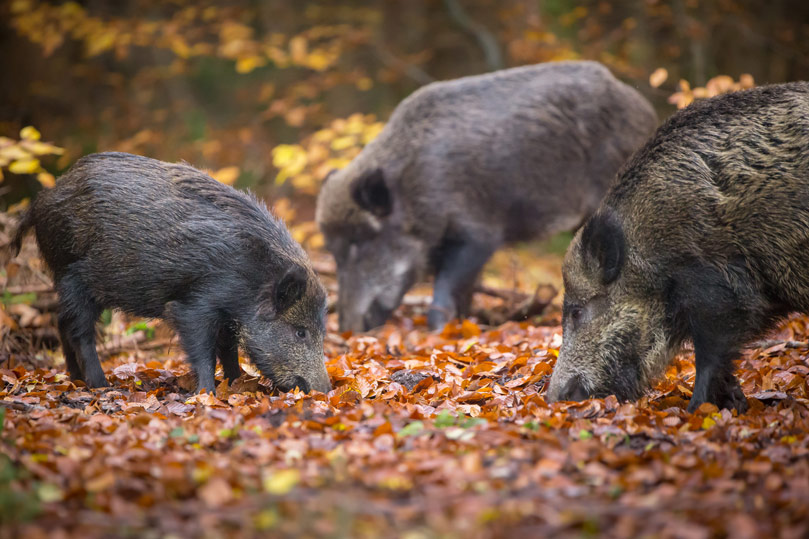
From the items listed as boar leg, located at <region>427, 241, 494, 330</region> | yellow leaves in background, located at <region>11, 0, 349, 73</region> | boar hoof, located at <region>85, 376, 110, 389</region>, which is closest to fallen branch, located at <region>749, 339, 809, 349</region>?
boar leg, located at <region>427, 241, 494, 330</region>

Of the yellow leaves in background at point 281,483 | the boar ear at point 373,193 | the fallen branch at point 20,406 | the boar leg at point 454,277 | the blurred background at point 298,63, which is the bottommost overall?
the boar leg at point 454,277

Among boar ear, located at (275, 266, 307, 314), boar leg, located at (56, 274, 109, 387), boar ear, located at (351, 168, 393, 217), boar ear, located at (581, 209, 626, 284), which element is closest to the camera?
boar ear, located at (581, 209, 626, 284)

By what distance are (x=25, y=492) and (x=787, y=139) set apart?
405cm

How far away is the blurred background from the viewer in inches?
408

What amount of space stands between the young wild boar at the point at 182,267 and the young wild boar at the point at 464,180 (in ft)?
8.45

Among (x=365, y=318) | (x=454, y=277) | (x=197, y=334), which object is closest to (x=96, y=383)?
(x=197, y=334)

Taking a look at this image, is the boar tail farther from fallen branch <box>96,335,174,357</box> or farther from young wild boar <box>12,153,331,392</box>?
fallen branch <box>96,335,174,357</box>

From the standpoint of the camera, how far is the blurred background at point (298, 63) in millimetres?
10367

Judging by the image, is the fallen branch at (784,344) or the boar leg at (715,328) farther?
the fallen branch at (784,344)

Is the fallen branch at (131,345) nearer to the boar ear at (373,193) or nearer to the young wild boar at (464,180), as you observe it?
the young wild boar at (464,180)

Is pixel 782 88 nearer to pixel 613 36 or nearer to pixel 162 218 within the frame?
pixel 162 218

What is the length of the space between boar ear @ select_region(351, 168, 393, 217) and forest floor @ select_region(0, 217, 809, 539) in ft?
7.90

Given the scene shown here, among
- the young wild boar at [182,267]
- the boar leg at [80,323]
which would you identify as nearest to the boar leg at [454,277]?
the young wild boar at [182,267]

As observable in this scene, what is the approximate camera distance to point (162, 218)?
4.78 m
